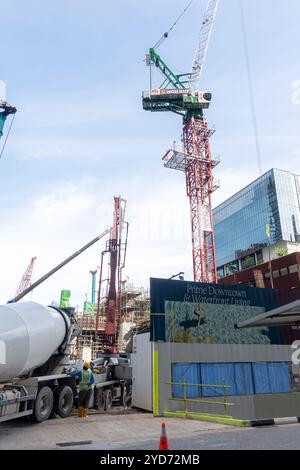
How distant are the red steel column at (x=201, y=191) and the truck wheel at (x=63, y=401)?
36.6 meters

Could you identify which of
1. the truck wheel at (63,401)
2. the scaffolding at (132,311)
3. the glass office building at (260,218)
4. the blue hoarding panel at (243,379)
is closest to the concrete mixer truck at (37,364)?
the truck wheel at (63,401)

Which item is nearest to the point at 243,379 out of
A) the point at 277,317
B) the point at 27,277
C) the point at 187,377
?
the point at 187,377

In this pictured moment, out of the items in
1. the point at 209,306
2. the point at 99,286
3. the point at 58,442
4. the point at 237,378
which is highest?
the point at 99,286

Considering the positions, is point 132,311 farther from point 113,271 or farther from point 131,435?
point 131,435

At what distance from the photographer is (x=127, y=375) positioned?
1961 centimetres

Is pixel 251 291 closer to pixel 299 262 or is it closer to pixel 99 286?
pixel 99 286

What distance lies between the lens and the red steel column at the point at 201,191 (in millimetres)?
52250

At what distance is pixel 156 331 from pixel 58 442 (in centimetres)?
914

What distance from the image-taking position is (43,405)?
44.3 feet

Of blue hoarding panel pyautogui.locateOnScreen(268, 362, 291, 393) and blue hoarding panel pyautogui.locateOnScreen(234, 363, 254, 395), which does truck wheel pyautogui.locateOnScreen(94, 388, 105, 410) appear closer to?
blue hoarding panel pyautogui.locateOnScreen(234, 363, 254, 395)

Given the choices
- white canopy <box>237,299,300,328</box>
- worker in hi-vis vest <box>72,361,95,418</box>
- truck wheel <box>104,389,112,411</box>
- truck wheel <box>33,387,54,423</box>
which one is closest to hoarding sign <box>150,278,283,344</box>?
truck wheel <box>104,389,112,411</box>

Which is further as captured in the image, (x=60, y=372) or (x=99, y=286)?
(x=99, y=286)

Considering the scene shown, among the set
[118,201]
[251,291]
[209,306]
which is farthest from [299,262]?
[209,306]

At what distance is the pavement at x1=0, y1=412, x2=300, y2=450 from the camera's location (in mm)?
9180
